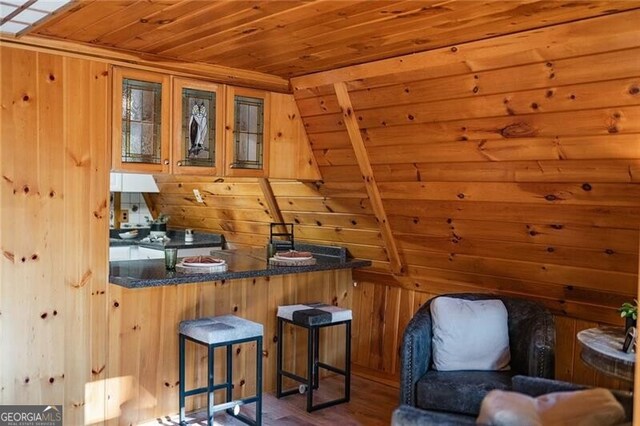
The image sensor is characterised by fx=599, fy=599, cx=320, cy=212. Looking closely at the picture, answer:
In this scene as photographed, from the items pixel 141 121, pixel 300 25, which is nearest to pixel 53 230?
pixel 141 121

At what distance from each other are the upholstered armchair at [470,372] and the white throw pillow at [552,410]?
1.19 metres

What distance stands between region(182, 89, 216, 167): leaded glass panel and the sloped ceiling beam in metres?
0.83

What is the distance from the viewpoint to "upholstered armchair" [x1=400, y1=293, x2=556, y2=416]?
312 centimetres

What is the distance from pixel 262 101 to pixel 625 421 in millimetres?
2993

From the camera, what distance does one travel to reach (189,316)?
385 centimetres

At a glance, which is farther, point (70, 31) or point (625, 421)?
point (70, 31)

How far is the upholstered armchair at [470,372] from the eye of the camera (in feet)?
10.3

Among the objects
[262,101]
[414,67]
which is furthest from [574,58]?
[262,101]

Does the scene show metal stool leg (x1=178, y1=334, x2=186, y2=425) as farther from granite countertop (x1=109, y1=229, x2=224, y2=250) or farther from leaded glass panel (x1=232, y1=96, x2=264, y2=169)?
granite countertop (x1=109, y1=229, x2=224, y2=250)

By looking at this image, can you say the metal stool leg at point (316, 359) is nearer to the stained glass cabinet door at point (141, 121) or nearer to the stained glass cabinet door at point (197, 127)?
the stained glass cabinet door at point (197, 127)

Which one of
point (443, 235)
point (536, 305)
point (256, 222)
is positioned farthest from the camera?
point (256, 222)

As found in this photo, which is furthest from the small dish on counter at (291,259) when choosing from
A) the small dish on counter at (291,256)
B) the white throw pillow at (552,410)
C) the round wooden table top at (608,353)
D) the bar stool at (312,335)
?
the white throw pillow at (552,410)

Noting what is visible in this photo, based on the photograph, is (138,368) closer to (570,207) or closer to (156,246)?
(156,246)

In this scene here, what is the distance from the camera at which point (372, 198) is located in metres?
4.11
